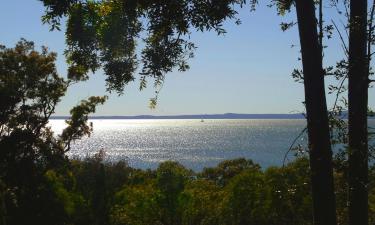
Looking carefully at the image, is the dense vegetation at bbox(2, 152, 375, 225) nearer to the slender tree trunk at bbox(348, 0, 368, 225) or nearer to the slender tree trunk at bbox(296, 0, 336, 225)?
the slender tree trunk at bbox(348, 0, 368, 225)

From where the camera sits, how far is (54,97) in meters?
29.8

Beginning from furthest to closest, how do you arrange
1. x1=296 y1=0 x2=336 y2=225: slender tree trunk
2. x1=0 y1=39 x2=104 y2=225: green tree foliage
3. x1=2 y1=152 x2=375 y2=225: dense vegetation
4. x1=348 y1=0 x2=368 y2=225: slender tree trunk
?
1. x1=2 y1=152 x2=375 y2=225: dense vegetation
2. x1=0 y1=39 x2=104 y2=225: green tree foliage
3. x1=348 y1=0 x2=368 y2=225: slender tree trunk
4. x1=296 y1=0 x2=336 y2=225: slender tree trunk

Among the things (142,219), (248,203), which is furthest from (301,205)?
(142,219)

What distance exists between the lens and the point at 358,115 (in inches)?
329

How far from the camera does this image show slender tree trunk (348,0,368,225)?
8.28 metres

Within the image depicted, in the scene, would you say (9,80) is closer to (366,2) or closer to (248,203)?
(248,203)

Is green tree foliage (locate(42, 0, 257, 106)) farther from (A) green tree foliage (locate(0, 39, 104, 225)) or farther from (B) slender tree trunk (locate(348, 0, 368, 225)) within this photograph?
(A) green tree foliage (locate(0, 39, 104, 225))

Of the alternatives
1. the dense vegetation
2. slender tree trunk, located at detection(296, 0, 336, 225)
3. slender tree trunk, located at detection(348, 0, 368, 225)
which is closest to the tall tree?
slender tree trunk, located at detection(348, 0, 368, 225)

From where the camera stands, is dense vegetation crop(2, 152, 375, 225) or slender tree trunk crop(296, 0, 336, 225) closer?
slender tree trunk crop(296, 0, 336, 225)

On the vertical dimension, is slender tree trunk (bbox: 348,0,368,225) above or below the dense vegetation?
above

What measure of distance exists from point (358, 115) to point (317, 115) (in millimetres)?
1398

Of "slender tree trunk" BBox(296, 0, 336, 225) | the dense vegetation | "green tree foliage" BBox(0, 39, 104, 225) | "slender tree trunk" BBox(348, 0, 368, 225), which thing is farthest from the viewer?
the dense vegetation

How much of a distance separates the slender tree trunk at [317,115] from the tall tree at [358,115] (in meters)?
1.08

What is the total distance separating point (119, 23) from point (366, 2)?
14.7 ft
